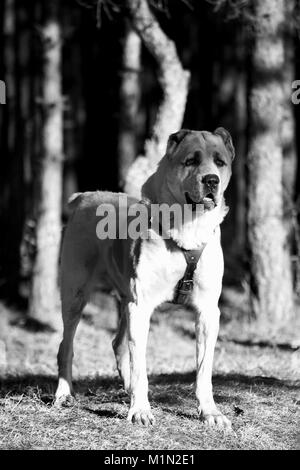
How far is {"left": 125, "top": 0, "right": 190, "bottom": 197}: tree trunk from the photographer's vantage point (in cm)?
Answer: 910

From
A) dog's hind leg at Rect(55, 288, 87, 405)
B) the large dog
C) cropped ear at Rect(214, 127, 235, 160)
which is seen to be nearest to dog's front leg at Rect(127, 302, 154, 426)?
the large dog

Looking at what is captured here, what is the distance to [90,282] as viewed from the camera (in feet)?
21.9

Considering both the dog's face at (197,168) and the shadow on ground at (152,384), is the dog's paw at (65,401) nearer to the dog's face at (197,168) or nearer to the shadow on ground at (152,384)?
the shadow on ground at (152,384)

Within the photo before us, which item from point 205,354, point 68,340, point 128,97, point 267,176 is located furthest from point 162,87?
point 205,354

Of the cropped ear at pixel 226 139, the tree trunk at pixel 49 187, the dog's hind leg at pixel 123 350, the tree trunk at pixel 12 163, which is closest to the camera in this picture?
the cropped ear at pixel 226 139

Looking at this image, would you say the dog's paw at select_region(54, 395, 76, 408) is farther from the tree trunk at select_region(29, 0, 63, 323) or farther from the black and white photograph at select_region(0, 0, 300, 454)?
the tree trunk at select_region(29, 0, 63, 323)

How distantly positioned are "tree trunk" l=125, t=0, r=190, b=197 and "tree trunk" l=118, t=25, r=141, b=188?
1760 mm

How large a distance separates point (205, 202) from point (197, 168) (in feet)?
0.75

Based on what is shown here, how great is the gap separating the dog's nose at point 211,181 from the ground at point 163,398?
1.53 metres

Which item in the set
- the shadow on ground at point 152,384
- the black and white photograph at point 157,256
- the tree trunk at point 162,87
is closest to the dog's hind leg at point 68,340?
the black and white photograph at point 157,256

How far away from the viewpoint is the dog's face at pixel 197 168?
5.36 m

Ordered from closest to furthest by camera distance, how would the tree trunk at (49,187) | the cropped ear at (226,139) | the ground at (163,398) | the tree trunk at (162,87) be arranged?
the ground at (163,398) < the cropped ear at (226,139) < the tree trunk at (162,87) < the tree trunk at (49,187)

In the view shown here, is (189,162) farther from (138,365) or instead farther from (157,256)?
(138,365)

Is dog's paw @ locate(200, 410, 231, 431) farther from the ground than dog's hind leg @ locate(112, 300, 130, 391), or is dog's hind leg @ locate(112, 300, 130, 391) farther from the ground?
dog's hind leg @ locate(112, 300, 130, 391)
